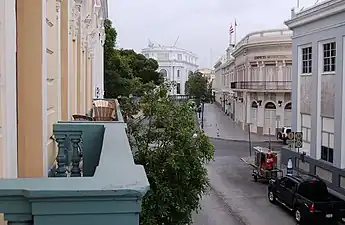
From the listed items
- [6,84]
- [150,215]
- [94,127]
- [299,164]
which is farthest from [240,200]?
[6,84]

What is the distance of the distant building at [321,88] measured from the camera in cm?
2000

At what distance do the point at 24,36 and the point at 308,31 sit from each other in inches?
824

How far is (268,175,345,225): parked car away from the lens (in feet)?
54.5

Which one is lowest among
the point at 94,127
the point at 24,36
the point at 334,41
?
the point at 94,127

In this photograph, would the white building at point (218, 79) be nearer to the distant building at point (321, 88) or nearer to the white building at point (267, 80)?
the white building at point (267, 80)

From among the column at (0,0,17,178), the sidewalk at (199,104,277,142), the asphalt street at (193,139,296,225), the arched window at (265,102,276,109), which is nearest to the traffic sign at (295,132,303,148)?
the asphalt street at (193,139,296,225)

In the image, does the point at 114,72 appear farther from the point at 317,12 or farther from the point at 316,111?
the point at 317,12

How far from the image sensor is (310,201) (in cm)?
1691

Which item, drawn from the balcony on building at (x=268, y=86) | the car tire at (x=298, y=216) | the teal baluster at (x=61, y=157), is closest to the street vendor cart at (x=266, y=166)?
the car tire at (x=298, y=216)

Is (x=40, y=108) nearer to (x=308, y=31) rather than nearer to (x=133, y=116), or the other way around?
(x=133, y=116)

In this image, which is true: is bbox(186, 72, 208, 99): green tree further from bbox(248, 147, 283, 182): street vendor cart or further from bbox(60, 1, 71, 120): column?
bbox(60, 1, 71, 120): column

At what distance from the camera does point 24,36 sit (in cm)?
455

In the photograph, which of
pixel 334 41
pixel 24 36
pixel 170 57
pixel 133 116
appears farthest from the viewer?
pixel 170 57

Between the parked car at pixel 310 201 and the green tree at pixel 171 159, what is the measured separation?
6914mm
